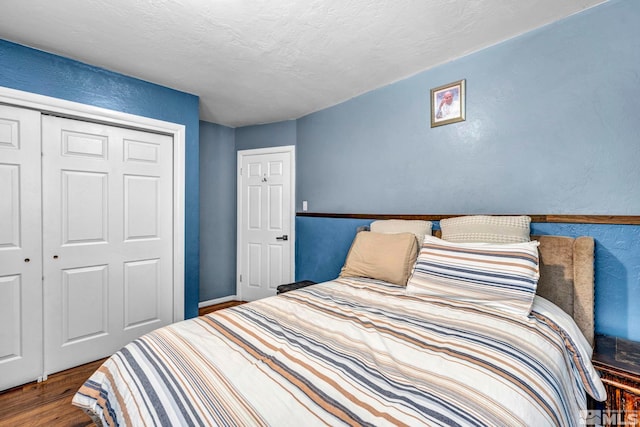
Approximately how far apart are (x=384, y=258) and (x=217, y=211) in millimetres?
2548

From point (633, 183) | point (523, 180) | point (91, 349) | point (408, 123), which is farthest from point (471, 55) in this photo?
point (91, 349)

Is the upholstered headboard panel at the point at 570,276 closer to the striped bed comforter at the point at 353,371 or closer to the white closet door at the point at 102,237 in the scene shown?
the striped bed comforter at the point at 353,371

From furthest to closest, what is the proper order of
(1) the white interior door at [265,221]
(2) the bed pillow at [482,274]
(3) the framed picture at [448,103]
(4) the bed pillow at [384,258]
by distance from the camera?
(1) the white interior door at [265,221] → (3) the framed picture at [448,103] → (4) the bed pillow at [384,258] → (2) the bed pillow at [482,274]

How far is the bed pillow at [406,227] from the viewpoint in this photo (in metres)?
2.13

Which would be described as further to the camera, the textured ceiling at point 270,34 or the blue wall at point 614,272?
the textured ceiling at point 270,34

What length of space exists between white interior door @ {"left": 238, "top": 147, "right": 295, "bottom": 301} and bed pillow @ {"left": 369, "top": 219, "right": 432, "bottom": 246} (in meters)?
1.40

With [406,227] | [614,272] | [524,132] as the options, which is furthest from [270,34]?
[614,272]

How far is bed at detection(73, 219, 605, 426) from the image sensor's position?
718 millimetres

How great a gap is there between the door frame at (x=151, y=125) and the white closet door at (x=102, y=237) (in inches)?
2.3

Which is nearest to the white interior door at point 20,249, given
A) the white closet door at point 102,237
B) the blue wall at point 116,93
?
the white closet door at point 102,237

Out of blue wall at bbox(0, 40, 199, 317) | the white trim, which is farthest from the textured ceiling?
the white trim

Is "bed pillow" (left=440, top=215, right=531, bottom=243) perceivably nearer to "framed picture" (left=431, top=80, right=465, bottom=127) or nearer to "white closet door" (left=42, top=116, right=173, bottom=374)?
"framed picture" (left=431, top=80, right=465, bottom=127)

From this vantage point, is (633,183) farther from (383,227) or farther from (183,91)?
(183,91)

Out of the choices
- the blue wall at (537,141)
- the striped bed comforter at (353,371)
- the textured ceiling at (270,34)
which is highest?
the textured ceiling at (270,34)
